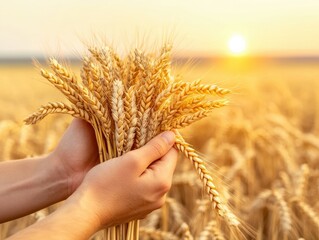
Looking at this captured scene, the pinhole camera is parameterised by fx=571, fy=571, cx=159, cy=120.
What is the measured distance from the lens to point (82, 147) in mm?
1791

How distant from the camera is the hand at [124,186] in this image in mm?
1456

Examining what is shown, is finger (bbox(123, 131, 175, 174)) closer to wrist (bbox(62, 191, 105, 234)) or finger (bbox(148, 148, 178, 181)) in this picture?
finger (bbox(148, 148, 178, 181))

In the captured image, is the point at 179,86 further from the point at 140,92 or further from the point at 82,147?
the point at 82,147

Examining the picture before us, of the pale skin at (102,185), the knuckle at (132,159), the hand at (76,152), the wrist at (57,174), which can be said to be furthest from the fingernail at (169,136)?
the wrist at (57,174)

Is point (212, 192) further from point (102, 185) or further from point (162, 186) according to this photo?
point (102, 185)

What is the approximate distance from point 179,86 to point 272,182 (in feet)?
8.12

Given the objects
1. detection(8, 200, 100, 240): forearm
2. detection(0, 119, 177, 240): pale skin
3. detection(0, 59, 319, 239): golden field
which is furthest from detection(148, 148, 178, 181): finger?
detection(8, 200, 100, 240): forearm

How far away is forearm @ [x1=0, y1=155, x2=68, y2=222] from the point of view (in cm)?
189

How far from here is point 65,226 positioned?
4.51ft

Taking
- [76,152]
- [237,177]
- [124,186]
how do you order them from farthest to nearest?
[237,177]
[76,152]
[124,186]

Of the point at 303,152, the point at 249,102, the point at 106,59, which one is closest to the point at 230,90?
the point at 106,59

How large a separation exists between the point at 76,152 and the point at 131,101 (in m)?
0.41

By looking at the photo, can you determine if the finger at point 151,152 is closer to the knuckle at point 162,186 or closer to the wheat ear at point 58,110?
the knuckle at point 162,186

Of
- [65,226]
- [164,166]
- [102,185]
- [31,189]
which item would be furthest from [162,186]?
[31,189]
